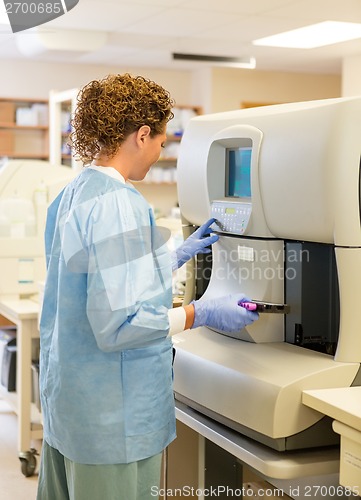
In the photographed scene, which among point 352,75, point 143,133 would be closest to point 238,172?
point 143,133

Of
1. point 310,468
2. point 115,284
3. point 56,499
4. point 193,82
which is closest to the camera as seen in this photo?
point 115,284

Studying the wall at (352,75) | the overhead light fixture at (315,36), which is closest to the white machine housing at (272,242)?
the overhead light fixture at (315,36)

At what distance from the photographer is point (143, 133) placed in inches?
61.9

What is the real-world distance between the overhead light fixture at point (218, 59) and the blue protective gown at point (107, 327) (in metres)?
5.71

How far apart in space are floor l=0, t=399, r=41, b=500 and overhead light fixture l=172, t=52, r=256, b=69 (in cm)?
426

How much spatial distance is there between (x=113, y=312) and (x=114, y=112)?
421 mm

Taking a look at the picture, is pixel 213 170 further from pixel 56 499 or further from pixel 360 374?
pixel 56 499

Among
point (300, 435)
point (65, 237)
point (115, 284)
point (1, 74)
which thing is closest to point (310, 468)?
point (300, 435)

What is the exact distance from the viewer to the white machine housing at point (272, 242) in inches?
58.5

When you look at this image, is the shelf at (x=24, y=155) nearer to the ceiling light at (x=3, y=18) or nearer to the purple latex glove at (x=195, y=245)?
the ceiling light at (x=3, y=18)

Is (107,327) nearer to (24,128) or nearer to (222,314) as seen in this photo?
(222,314)

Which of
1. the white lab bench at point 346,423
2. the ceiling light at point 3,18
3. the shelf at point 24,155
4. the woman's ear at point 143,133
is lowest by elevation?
the white lab bench at point 346,423

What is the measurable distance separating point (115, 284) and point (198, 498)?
99 centimetres

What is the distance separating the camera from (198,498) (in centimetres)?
215
